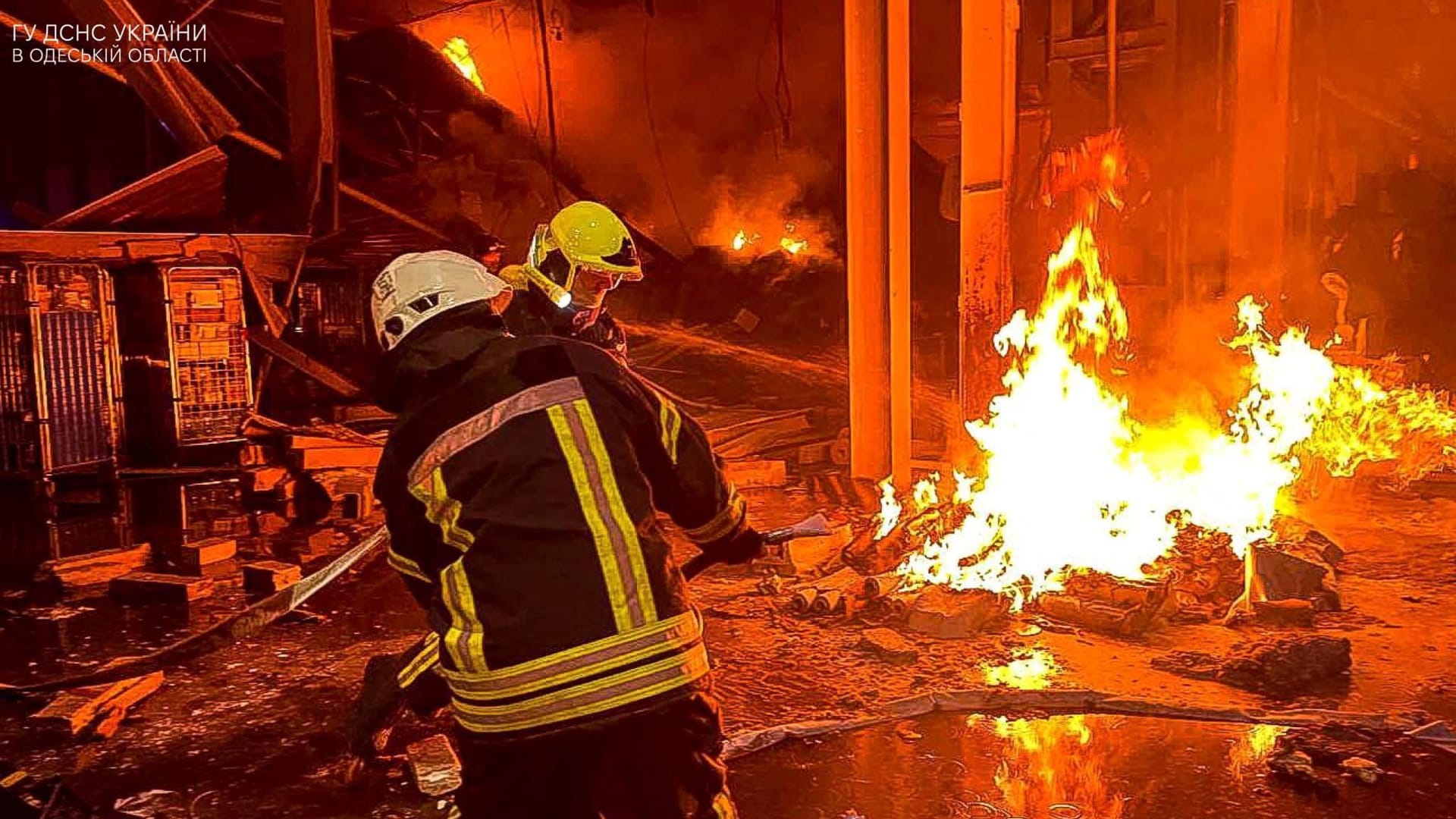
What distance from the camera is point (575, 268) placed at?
5.52m

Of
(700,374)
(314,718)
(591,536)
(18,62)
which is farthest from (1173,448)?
(18,62)

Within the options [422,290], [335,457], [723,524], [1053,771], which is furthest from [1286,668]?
[335,457]

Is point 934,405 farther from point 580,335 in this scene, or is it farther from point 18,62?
point 18,62

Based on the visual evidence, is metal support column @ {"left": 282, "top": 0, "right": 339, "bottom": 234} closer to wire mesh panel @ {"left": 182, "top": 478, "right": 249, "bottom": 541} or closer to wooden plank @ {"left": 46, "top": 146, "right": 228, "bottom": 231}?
wooden plank @ {"left": 46, "top": 146, "right": 228, "bottom": 231}

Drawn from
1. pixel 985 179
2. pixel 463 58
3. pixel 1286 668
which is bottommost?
pixel 1286 668

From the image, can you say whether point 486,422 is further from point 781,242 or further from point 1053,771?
point 781,242

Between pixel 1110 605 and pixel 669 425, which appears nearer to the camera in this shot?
pixel 669 425

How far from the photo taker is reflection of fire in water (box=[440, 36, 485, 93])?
1638 centimetres

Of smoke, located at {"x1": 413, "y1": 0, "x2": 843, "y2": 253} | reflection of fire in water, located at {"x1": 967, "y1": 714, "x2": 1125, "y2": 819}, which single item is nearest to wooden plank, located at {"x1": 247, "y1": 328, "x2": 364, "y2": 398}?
smoke, located at {"x1": 413, "y1": 0, "x2": 843, "y2": 253}

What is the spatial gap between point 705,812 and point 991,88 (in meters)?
6.53

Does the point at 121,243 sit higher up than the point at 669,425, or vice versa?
the point at 121,243

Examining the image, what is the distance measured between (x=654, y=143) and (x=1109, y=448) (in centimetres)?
1051

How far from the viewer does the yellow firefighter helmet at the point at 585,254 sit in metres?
5.52

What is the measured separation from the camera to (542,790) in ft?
8.48
